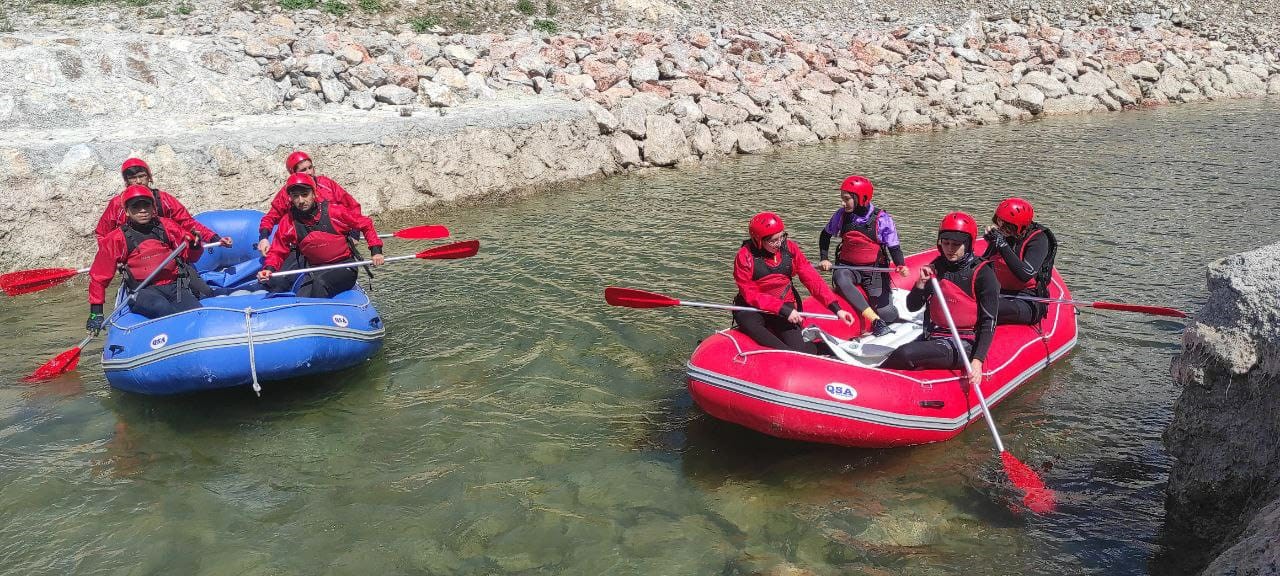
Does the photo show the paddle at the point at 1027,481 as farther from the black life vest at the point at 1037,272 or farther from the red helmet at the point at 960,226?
the black life vest at the point at 1037,272

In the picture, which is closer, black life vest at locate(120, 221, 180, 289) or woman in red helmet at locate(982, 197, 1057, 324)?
woman in red helmet at locate(982, 197, 1057, 324)

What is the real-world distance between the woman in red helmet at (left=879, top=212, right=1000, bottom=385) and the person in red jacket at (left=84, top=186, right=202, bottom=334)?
211 inches

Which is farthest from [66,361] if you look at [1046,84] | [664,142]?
[1046,84]

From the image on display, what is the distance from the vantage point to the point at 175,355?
20.0ft

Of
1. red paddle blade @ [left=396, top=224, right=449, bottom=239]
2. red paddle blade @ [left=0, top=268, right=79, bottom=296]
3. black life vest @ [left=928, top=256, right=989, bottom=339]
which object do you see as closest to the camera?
black life vest @ [left=928, top=256, right=989, bottom=339]

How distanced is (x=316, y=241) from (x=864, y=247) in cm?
448

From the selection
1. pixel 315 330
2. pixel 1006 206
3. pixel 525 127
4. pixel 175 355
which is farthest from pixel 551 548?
pixel 525 127

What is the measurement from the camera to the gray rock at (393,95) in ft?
45.9

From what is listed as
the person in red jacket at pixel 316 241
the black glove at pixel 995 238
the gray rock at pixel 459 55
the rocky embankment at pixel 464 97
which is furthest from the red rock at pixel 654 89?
the black glove at pixel 995 238

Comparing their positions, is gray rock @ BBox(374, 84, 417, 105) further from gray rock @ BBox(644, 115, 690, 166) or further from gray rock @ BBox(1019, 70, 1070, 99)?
gray rock @ BBox(1019, 70, 1070, 99)

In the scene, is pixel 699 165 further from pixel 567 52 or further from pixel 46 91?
pixel 46 91

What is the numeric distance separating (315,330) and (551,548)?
8.70 feet

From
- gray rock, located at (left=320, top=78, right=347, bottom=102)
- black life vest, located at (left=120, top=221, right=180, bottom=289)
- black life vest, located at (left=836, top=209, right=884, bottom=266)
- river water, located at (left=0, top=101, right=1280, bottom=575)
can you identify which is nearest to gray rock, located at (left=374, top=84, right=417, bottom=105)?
gray rock, located at (left=320, top=78, right=347, bottom=102)

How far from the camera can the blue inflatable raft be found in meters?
6.13
